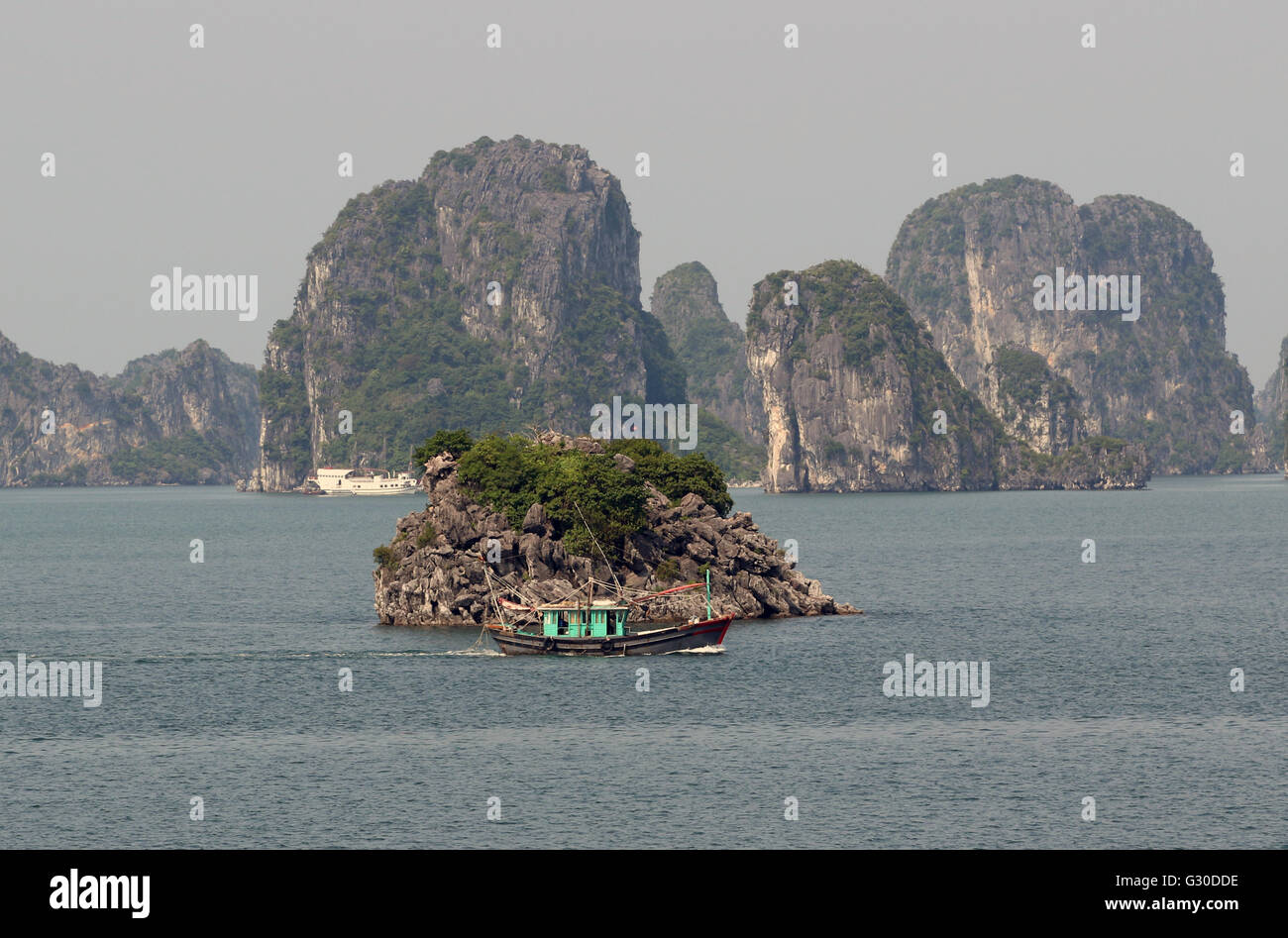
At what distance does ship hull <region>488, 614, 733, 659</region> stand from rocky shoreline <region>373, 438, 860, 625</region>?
848cm

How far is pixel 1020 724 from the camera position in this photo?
64312 mm

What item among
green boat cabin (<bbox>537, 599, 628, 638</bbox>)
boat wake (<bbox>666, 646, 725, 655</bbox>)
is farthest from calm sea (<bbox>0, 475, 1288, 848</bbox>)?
green boat cabin (<bbox>537, 599, 628, 638</bbox>)

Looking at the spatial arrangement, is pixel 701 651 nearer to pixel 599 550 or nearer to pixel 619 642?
pixel 619 642

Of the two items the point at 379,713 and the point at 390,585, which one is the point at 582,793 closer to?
the point at 379,713

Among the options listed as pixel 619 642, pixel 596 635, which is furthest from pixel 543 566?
pixel 619 642

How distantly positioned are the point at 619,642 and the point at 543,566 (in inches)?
526

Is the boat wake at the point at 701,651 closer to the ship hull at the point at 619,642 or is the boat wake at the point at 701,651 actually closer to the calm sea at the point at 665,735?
the ship hull at the point at 619,642

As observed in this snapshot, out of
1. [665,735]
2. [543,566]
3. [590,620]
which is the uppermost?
[543,566]

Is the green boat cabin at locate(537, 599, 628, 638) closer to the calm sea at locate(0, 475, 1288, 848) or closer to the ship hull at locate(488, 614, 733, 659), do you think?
the ship hull at locate(488, 614, 733, 659)

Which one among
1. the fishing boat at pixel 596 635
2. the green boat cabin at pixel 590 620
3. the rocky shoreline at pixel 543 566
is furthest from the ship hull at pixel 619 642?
the rocky shoreline at pixel 543 566

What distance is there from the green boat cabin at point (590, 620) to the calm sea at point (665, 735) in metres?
2.00

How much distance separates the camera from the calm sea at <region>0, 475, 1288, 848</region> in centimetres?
4794

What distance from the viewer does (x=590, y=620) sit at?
3231 inches
